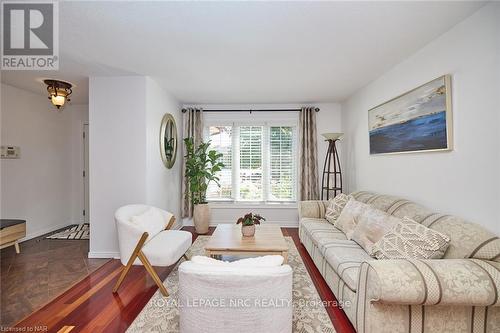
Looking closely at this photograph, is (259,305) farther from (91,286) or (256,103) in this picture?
(256,103)

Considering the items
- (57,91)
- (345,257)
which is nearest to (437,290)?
(345,257)

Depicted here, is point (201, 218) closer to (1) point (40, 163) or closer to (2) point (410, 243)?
(1) point (40, 163)

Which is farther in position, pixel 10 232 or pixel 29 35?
pixel 10 232

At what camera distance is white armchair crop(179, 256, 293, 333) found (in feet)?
3.93

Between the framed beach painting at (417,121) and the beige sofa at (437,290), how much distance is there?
829mm

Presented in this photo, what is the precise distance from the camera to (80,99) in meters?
4.48

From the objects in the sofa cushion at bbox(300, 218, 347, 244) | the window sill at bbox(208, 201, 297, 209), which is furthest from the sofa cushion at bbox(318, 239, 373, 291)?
the window sill at bbox(208, 201, 297, 209)

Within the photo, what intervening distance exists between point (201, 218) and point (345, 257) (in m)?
2.89

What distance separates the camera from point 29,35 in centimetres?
217

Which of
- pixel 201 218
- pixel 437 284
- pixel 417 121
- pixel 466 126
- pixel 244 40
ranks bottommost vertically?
pixel 201 218

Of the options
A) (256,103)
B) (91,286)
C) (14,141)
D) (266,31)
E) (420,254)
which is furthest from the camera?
(256,103)

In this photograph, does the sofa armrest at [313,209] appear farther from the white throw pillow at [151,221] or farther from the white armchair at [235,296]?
the white armchair at [235,296]

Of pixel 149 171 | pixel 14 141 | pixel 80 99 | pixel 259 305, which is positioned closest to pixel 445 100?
pixel 259 305

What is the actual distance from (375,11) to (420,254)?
192 cm
